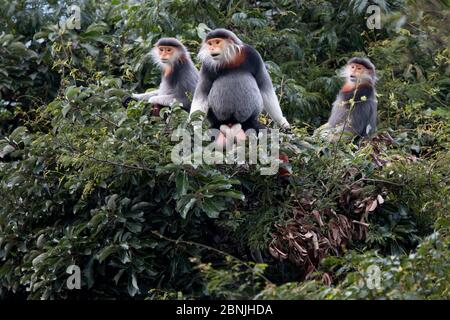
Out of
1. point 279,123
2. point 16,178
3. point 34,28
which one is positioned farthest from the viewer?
point 34,28

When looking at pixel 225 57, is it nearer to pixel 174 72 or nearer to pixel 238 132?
pixel 238 132

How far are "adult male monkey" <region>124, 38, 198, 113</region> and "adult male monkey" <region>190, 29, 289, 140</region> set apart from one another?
79cm

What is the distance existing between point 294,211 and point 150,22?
10.5 ft

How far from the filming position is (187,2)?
400 inches

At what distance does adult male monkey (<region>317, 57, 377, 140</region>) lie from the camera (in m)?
9.80

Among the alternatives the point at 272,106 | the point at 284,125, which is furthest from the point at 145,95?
the point at 284,125

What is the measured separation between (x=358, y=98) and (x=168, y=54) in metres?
1.74

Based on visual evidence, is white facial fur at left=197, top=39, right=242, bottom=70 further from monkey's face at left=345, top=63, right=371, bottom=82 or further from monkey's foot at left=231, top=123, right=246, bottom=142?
monkey's face at left=345, top=63, right=371, bottom=82

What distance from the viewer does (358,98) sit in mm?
9891

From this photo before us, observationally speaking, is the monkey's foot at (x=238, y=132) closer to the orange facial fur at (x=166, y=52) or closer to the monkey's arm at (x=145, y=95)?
the monkey's arm at (x=145, y=95)

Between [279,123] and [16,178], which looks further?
[279,123]
